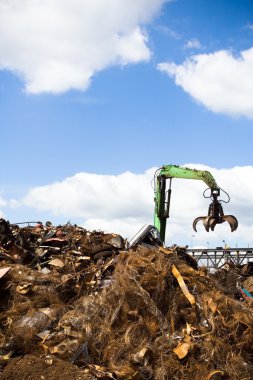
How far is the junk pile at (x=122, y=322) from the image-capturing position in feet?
22.3

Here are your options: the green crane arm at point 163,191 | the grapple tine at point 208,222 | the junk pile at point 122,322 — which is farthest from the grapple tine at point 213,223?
the junk pile at point 122,322

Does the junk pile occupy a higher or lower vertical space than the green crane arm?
lower

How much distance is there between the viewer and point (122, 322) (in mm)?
7484

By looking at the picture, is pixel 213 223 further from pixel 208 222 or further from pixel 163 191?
pixel 163 191

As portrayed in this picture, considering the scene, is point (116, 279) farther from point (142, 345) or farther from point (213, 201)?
point (213, 201)

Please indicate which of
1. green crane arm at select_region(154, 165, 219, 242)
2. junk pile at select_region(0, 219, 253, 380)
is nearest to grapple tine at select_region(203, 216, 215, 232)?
green crane arm at select_region(154, 165, 219, 242)

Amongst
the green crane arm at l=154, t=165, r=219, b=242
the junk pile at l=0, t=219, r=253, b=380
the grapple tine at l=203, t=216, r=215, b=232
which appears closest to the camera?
the junk pile at l=0, t=219, r=253, b=380

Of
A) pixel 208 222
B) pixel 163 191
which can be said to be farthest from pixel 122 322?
pixel 163 191

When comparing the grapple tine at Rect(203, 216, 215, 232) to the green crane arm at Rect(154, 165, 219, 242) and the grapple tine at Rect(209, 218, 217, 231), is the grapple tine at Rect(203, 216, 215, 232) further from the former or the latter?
the green crane arm at Rect(154, 165, 219, 242)

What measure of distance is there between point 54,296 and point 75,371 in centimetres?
184

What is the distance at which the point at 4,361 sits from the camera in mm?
6941

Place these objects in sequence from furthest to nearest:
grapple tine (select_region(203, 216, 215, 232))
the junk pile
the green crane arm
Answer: the green crane arm
grapple tine (select_region(203, 216, 215, 232))
the junk pile

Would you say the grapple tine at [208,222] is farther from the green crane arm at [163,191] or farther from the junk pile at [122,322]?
the junk pile at [122,322]

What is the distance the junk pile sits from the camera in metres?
6.79
